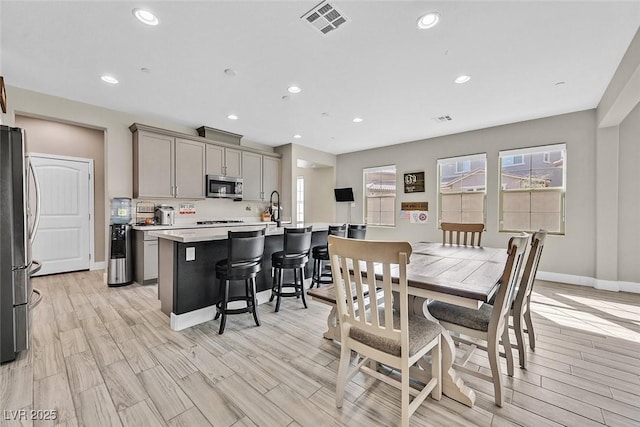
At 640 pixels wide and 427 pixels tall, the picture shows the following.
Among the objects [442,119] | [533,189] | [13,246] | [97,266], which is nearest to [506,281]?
[13,246]

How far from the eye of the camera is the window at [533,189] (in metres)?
4.39

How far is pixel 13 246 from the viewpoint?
6.54 feet

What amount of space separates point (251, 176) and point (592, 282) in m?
6.45

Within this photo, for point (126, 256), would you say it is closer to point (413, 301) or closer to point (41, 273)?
point (41, 273)

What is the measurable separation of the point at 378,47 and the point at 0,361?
13.5 feet

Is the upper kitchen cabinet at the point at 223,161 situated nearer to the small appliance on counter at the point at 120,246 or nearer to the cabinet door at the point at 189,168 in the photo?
the cabinet door at the point at 189,168

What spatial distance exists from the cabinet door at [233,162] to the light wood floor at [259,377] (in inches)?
129

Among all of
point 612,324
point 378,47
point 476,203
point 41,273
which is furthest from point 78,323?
point 476,203

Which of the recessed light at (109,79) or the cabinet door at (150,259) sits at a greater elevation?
the recessed light at (109,79)

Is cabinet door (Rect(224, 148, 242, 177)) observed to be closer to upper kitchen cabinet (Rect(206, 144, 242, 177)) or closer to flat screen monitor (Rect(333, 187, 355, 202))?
upper kitchen cabinet (Rect(206, 144, 242, 177))

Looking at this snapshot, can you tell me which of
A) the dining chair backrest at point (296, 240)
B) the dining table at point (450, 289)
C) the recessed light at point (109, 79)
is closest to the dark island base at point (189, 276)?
the dining chair backrest at point (296, 240)

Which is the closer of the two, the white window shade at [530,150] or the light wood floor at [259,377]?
the light wood floor at [259,377]

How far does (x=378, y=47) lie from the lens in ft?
8.30

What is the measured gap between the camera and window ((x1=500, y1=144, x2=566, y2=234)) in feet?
14.4
